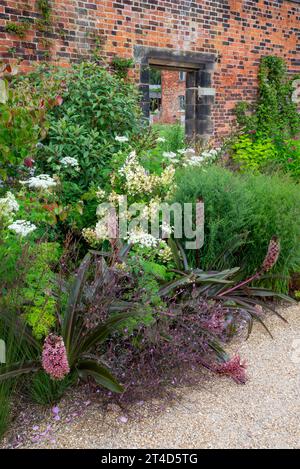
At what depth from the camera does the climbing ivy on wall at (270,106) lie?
960cm

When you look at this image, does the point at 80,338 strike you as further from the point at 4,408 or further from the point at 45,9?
the point at 45,9

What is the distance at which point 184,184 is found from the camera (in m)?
4.45

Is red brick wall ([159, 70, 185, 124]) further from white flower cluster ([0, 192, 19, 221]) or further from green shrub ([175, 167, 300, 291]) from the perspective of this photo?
white flower cluster ([0, 192, 19, 221])

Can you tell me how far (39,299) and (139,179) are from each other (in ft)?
5.90

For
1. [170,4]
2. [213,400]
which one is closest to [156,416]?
[213,400]

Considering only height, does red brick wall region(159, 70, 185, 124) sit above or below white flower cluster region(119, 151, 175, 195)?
below

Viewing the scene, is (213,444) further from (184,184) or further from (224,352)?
(184,184)

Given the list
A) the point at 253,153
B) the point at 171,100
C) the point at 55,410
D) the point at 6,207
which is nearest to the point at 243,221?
→ the point at 6,207

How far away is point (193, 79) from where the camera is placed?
8.89 meters

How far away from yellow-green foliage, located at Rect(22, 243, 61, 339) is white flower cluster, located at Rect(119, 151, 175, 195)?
4.72 ft

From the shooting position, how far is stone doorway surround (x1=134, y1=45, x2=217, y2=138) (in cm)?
769

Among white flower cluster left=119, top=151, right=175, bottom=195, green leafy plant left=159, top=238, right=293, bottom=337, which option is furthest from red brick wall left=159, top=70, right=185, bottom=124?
green leafy plant left=159, top=238, right=293, bottom=337

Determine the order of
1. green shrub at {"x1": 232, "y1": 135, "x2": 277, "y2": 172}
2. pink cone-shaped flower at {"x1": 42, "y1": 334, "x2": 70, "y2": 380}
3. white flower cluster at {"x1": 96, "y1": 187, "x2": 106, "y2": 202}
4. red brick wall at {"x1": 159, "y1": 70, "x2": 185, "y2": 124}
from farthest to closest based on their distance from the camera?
red brick wall at {"x1": 159, "y1": 70, "x2": 185, "y2": 124} → green shrub at {"x1": 232, "y1": 135, "x2": 277, "y2": 172} → white flower cluster at {"x1": 96, "y1": 187, "x2": 106, "y2": 202} → pink cone-shaped flower at {"x1": 42, "y1": 334, "x2": 70, "y2": 380}

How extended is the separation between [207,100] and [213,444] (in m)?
7.51
